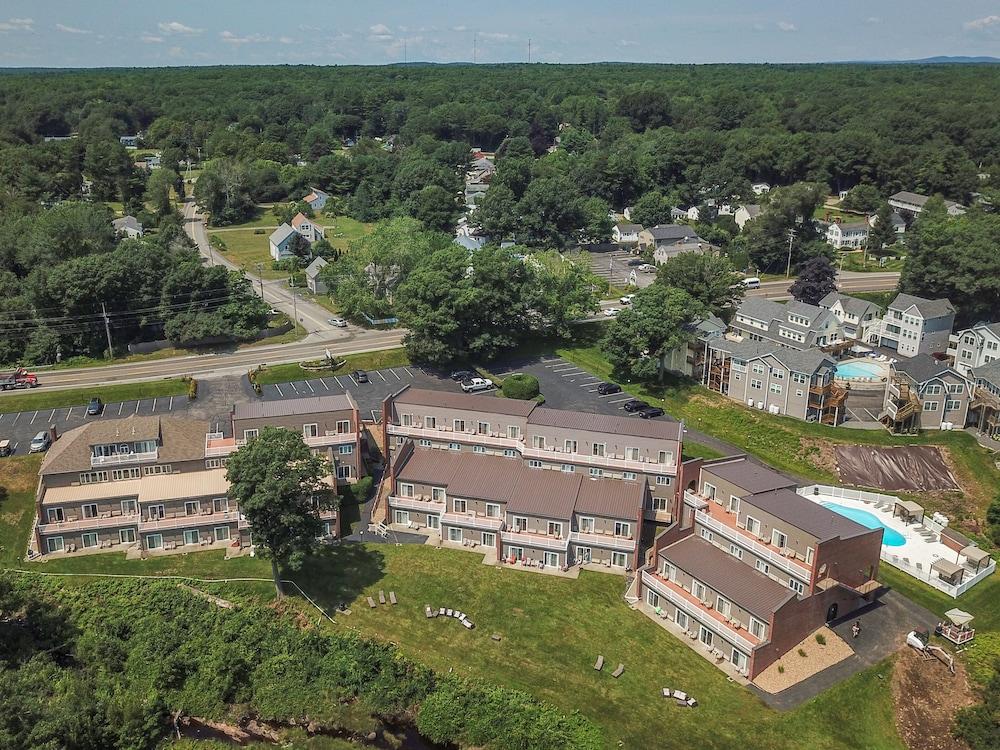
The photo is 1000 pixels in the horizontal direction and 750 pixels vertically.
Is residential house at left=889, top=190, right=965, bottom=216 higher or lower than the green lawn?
higher

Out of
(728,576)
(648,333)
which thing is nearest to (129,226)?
(648,333)

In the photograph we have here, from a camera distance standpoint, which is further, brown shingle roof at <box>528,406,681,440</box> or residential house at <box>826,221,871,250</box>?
residential house at <box>826,221,871,250</box>

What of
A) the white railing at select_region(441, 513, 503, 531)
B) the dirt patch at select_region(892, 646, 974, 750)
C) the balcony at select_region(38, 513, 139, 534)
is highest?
the white railing at select_region(441, 513, 503, 531)

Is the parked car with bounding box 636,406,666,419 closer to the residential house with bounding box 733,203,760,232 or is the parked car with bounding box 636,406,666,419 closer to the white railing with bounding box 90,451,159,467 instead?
the white railing with bounding box 90,451,159,467

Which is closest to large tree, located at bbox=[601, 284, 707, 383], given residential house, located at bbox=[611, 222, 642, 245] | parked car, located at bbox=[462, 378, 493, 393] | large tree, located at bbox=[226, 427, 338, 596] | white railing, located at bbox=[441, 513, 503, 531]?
parked car, located at bbox=[462, 378, 493, 393]

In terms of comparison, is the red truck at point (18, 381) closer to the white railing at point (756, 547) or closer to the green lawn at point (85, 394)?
the green lawn at point (85, 394)

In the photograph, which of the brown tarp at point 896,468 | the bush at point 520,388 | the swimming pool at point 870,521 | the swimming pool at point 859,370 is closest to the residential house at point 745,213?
the swimming pool at point 859,370

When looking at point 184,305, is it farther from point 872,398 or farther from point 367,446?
point 872,398

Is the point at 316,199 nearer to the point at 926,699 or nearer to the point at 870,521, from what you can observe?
the point at 870,521
